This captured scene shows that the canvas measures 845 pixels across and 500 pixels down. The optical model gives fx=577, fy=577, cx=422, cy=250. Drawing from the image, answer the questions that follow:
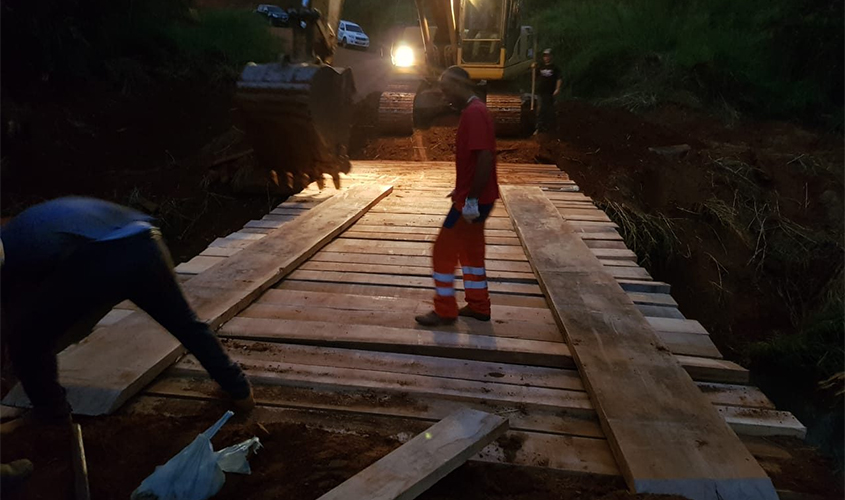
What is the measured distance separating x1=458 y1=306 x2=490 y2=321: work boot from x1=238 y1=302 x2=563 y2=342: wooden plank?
2 centimetres

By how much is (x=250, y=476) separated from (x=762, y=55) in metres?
14.6

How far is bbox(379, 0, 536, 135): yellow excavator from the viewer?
10.1 meters

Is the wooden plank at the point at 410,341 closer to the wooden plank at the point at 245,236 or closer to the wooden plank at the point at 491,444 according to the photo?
the wooden plank at the point at 491,444

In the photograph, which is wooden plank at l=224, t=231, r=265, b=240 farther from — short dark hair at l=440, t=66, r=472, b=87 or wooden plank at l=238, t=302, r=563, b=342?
short dark hair at l=440, t=66, r=472, b=87

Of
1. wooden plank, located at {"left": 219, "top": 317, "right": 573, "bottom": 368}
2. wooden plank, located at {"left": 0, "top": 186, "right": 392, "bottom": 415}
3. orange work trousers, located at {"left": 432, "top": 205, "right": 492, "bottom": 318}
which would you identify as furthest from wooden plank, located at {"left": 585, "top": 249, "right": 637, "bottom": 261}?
wooden plank, located at {"left": 0, "top": 186, "right": 392, "bottom": 415}

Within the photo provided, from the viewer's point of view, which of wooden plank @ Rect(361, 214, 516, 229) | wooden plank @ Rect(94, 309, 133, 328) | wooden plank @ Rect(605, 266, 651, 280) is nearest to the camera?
wooden plank @ Rect(94, 309, 133, 328)

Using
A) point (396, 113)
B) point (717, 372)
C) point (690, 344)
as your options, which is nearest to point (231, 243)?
point (690, 344)

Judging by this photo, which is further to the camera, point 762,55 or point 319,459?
point 762,55

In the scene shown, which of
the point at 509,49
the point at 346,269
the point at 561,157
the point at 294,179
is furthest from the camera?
the point at 509,49

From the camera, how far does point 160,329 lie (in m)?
2.86

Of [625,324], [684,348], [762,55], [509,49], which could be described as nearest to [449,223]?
[625,324]

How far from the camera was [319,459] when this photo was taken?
6.69 ft

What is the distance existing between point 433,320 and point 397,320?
0.21 metres

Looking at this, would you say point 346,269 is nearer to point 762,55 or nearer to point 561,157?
point 561,157
